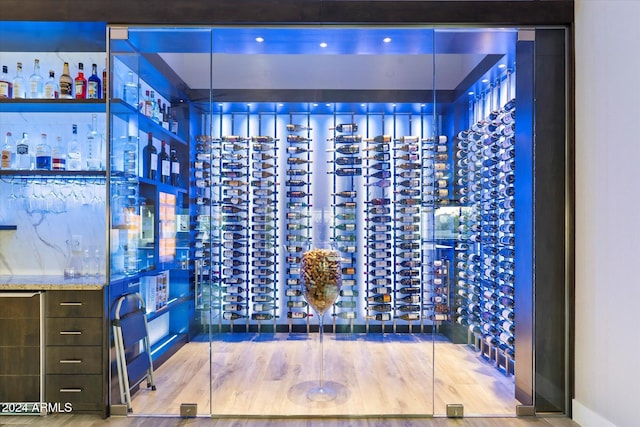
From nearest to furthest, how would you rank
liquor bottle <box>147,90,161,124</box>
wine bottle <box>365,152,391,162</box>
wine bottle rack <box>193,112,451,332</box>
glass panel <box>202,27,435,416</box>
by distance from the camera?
glass panel <box>202,27,435,416</box> < liquor bottle <box>147,90,161,124</box> < wine bottle rack <box>193,112,451,332</box> < wine bottle <box>365,152,391,162</box>

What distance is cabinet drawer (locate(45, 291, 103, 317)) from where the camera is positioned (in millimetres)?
2789

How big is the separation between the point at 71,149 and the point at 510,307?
3.69 meters

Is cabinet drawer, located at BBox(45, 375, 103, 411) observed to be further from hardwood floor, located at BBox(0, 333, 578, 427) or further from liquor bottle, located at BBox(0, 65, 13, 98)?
liquor bottle, located at BBox(0, 65, 13, 98)

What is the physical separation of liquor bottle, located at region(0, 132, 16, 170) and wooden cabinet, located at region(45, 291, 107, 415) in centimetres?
115

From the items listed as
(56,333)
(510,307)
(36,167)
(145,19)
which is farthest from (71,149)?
(510,307)

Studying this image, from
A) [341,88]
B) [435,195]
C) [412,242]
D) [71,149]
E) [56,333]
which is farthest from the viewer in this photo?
[412,242]

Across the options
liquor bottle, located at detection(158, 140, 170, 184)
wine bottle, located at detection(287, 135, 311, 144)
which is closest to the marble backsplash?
liquor bottle, located at detection(158, 140, 170, 184)

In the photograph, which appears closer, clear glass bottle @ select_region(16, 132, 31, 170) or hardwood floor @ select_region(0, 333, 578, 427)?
hardwood floor @ select_region(0, 333, 578, 427)

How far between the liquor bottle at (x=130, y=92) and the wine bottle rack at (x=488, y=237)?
255 cm

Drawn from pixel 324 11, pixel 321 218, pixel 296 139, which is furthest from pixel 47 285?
pixel 324 11

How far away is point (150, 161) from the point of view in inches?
128

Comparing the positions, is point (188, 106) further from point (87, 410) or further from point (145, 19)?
point (87, 410)

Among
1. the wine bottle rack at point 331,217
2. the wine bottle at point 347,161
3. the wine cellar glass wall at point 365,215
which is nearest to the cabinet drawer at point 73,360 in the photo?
the wine cellar glass wall at point 365,215

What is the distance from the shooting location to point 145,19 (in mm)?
2891
